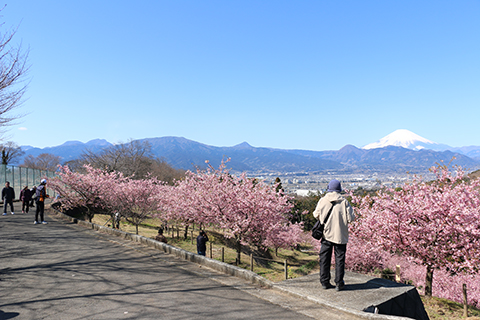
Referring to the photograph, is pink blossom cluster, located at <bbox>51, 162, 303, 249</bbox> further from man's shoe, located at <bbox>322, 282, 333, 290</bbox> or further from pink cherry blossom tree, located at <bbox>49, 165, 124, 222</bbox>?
man's shoe, located at <bbox>322, 282, 333, 290</bbox>

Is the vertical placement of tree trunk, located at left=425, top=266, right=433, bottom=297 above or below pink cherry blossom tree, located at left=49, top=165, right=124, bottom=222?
below

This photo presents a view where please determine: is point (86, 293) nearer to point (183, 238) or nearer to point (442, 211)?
point (442, 211)

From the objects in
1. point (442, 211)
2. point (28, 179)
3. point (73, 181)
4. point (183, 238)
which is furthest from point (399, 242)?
point (28, 179)

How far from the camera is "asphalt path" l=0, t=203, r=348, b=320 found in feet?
16.3

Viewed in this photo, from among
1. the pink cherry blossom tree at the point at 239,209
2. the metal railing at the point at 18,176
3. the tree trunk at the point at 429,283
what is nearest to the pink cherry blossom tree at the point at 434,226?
the tree trunk at the point at 429,283

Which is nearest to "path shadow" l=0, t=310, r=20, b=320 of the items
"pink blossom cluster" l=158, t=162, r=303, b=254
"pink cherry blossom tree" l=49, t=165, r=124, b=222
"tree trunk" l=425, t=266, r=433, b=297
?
"pink blossom cluster" l=158, t=162, r=303, b=254

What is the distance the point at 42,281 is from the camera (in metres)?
6.58

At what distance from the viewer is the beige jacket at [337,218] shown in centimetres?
577

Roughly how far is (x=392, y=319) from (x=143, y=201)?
18945 millimetres

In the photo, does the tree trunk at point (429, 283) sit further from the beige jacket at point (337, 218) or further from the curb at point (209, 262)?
the curb at point (209, 262)

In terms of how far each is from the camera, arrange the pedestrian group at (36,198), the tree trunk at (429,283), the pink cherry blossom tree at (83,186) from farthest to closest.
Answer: the pink cherry blossom tree at (83,186) < the pedestrian group at (36,198) < the tree trunk at (429,283)

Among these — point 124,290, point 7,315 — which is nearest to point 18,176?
point 124,290

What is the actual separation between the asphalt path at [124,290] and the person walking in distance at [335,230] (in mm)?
778

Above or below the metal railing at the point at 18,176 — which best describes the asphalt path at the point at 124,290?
below
